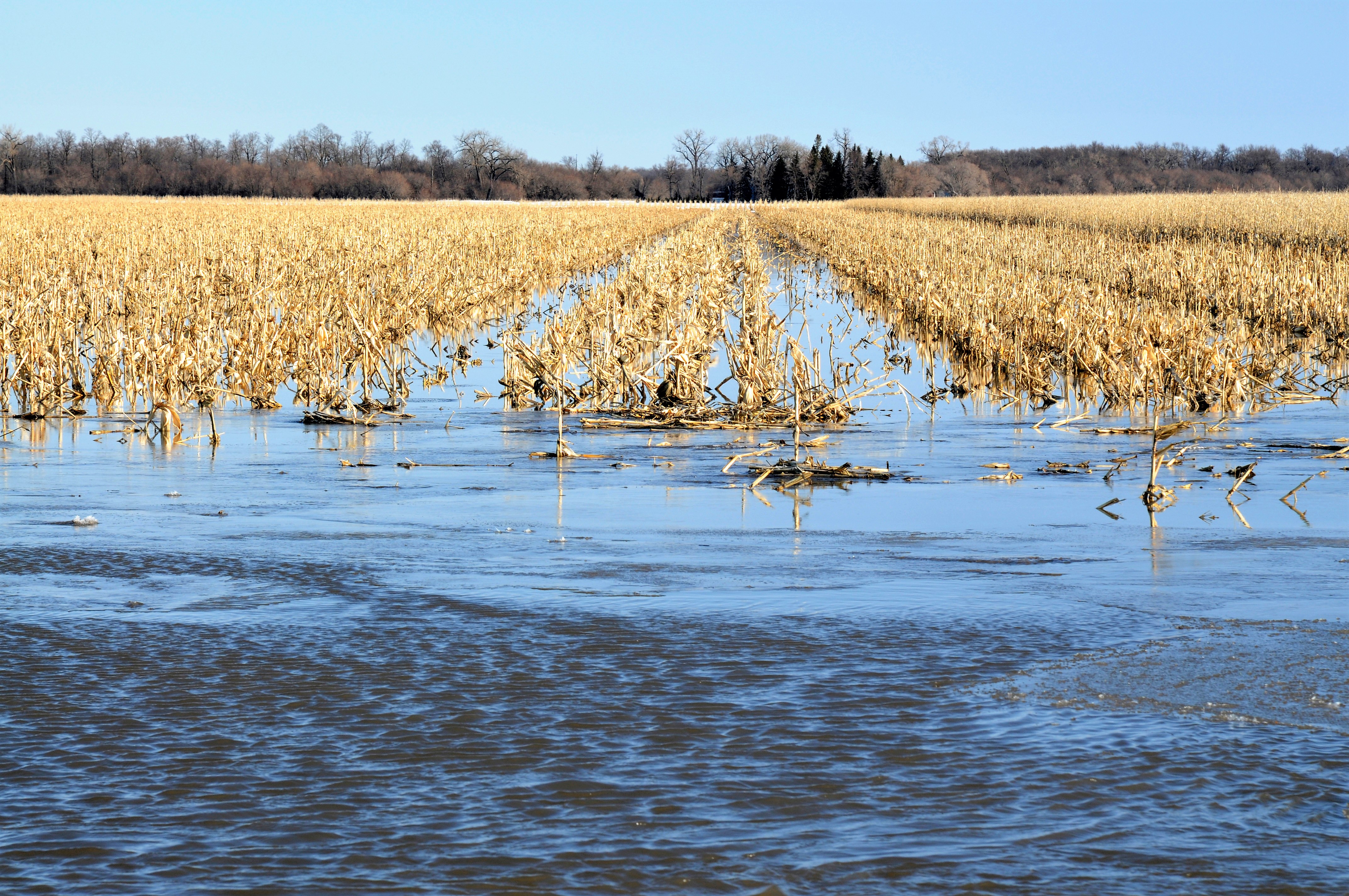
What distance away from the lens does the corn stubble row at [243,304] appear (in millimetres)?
10422

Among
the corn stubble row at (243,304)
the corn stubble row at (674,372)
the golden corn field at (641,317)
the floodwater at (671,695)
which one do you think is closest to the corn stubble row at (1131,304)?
the golden corn field at (641,317)

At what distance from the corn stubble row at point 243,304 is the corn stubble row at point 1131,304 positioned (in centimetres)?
504

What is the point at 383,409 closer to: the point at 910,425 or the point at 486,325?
the point at 910,425

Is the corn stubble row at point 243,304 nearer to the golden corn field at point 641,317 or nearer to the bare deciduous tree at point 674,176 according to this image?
the golden corn field at point 641,317

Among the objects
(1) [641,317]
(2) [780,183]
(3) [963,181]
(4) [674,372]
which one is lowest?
(4) [674,372]

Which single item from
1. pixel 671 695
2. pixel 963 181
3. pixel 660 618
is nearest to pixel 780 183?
pixel 963 181

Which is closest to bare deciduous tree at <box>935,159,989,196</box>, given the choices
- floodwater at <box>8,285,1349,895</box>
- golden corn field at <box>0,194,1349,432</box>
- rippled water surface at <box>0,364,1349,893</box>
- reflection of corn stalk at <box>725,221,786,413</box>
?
golden corn field at <box>0,194,1349,432</box>

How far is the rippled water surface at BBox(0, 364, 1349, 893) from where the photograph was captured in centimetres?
255

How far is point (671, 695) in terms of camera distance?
3.49 metres

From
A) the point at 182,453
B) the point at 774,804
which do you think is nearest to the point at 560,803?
the point at 774,804

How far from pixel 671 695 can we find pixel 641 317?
990cm

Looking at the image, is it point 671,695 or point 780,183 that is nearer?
point 671,695

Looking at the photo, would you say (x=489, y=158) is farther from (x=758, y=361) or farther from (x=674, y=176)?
(x=758, y=361)

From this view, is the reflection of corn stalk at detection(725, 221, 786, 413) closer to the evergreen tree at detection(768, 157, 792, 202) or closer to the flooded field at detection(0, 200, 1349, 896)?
the flooded field at detection(0, 200, 1349, 896)
